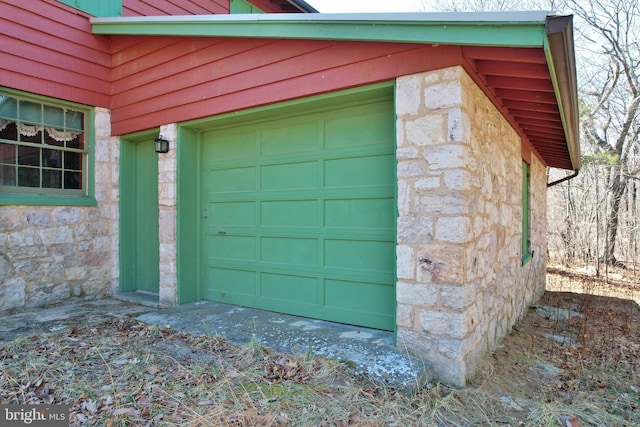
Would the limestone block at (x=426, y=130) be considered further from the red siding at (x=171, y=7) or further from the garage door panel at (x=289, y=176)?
the red siding at (x=171, y=7)

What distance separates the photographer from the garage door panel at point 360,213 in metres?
3.52

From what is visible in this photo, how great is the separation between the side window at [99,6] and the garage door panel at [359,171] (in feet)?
13.1

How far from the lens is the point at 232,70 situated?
160 inches

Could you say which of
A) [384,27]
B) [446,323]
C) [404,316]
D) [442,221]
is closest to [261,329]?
[404,316]

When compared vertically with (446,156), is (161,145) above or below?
above

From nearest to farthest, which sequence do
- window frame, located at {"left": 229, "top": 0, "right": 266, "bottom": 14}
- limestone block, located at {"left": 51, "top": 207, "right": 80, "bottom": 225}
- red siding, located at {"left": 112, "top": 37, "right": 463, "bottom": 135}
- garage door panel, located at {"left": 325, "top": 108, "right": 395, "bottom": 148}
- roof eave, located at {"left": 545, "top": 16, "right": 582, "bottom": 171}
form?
roof eave, located at {"left": 545, "top": 16, "right": 582, "bottom": 171}
red siding, located at {"left": 112, "top": 37, "right": 463, "bottom": 135}
garage door panel, located at {"left": 325, "top": 108, "right": 395, "bottom": 148}
limestone block, located at {"left": 51, "top": 207, "right": 80, "bottom": 225}
window frame, located at {"left": 229, "top": 0, "right": 266, "bottom": 14}

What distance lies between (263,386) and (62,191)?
13.2 feet

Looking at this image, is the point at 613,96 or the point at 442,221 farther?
the point at 613,96

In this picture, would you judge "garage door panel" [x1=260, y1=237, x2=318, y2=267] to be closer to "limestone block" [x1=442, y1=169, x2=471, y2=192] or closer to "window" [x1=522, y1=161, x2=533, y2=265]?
"limestone block" [x1=442, y1=169, x2=471, y2=192]

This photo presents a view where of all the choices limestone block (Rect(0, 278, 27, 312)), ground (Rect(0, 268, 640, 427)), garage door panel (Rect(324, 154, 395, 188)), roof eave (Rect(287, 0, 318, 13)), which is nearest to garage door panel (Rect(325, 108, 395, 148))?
garage door panel (Rect(324, 154, 395, 188))

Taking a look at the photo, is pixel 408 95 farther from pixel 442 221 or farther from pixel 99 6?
pixel 99 6

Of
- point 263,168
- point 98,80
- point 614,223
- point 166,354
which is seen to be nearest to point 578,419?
point 166,354

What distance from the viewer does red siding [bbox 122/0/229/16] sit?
5699 mm

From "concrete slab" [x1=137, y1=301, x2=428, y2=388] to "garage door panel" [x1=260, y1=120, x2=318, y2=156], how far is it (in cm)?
175
